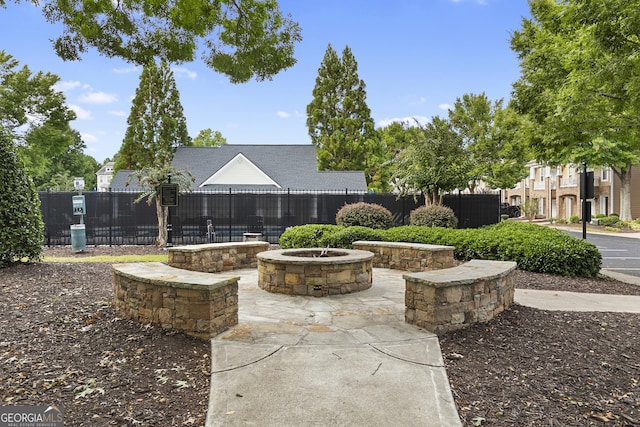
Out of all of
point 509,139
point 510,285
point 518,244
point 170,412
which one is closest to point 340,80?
point 509,139

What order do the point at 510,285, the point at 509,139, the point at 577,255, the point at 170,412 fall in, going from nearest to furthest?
1. the point at 170,412
2. the point at 510,285
3. the point at 577,255
4. the point at 509,139

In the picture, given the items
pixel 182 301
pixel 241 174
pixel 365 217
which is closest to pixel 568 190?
pixel 241 174

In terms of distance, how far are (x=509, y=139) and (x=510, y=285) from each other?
24.9 metres

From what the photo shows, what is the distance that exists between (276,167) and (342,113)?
1368cm

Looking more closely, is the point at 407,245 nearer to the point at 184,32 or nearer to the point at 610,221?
the point at 184,32

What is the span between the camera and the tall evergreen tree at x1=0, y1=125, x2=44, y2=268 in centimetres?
713

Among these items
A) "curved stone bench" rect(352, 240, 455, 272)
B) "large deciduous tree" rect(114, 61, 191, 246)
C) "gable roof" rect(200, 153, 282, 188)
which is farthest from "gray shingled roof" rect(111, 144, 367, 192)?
"curved stone bench" rect(352, 240, 455, 272)

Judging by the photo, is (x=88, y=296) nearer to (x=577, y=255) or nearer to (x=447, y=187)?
(x=577, y=255)

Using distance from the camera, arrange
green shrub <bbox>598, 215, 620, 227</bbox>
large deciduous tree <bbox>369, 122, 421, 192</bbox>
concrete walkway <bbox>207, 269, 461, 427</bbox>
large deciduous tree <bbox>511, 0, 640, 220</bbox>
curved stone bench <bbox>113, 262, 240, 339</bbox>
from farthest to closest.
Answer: large deciduous tree <bbox>369, 122, 421, 192</bbox>
green shrub <bbox>598, 215, 620, 227</bbox>
large deciduous tree <bbox>511, 0, 640, 220</bbox>
curved stone bench <bbox>113, 262, 240, 339</bbox>
concrete walkway <bbox>207, 269, 461, 427</bbox>

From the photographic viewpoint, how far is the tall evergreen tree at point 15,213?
7129mm

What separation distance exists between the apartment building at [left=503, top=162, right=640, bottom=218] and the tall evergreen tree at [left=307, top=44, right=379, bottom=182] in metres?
14.3

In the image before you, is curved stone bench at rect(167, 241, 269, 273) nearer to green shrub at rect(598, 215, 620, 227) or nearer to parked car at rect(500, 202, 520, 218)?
green shrub at rect(598, 215, 620, 227)

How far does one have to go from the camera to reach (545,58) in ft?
32.0

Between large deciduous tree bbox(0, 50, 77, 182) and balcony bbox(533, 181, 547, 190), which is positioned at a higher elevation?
large deciduous tree bbox(0, 50, 77, 182)
